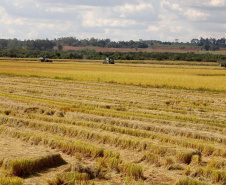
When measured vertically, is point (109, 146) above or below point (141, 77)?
below

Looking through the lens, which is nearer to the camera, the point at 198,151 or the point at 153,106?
the point at 198,151

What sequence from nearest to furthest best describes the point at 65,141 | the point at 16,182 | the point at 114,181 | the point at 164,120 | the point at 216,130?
the point at 16,182 < the point at 114,181 < the point at 65,141 < the point at 216,130 < the point at 164,120

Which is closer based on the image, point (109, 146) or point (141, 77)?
point (109, 146)

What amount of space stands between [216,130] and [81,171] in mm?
7815

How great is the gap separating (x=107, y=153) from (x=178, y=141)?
2.99 meters

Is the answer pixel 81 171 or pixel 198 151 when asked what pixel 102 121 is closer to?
pixel 198 151

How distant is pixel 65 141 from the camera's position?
36.5ft

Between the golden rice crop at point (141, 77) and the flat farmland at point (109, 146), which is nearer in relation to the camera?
the flat farmland at point (109, 146)

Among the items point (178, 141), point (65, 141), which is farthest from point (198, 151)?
point (65, 141)

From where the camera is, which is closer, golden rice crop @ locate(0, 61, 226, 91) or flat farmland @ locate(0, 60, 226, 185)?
flat farmland @ locate(0, 60, 226, 185)

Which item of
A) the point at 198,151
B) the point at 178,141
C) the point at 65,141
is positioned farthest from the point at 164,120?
the point at 65,141

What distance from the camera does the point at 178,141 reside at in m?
12.0

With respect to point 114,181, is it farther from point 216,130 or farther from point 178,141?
point 216,130

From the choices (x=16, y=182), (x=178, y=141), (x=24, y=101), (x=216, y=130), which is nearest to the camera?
(x=16, y=182)
